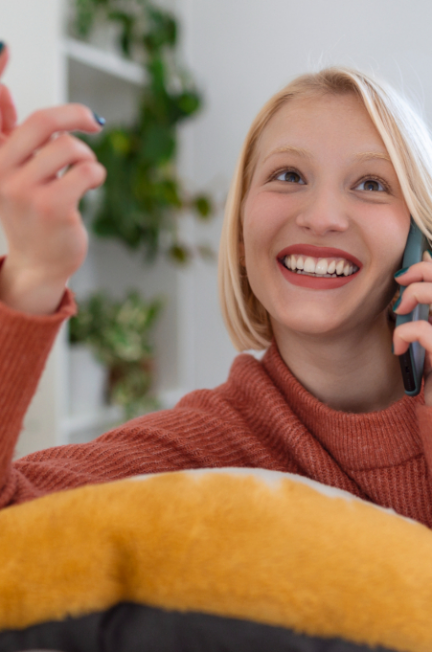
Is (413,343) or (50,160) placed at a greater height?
(50,160)

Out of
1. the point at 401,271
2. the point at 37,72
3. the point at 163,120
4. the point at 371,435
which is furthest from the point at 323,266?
the point at 163,120

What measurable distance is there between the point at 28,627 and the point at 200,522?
0.46 ft

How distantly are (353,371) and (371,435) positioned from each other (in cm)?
16

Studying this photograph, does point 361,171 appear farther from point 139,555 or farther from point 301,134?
point 139,555

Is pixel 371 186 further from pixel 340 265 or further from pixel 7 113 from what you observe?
pixel 7 113

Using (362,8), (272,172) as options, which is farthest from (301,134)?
(362,8)

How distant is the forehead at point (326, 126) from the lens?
33.7 inches

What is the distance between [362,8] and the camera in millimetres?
1908

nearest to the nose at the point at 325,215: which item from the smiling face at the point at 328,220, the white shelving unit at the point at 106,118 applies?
the smiling face at the point at 328,220

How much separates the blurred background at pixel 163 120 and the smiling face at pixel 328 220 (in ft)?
3.10

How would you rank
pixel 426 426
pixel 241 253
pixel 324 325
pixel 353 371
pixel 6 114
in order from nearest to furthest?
pixel 6 114, pixel 426 426, pixel 324 325, pixel 353 371, pixel 241 253

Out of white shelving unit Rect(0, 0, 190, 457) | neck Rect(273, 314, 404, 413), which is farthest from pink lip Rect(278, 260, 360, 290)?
white shelving unit Rect(0, 0, 190, 457)

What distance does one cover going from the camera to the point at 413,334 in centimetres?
76

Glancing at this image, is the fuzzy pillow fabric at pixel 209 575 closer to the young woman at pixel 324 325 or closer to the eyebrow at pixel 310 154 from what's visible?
the young woman at pixel 324 325
